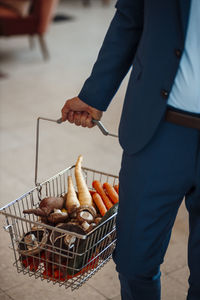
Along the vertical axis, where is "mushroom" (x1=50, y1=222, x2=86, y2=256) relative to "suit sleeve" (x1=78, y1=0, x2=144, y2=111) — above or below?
below

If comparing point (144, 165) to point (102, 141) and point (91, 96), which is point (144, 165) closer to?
point (91, 96)

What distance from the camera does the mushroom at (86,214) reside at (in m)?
1.80

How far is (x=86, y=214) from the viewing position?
1827 mm

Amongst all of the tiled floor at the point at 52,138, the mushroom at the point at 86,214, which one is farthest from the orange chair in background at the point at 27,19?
the mushroom at the point at 86,214

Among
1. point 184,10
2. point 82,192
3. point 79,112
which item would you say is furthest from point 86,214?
point 184,10

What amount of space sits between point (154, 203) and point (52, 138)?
8.24ft

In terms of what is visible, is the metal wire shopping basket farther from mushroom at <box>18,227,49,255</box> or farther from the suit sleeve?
the suit sleeve

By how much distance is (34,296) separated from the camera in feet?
7.20

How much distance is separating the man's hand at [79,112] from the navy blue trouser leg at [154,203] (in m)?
0.23

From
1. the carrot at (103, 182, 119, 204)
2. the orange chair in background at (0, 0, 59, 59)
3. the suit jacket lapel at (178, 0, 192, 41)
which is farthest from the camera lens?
the orange chair in background at (0, 0, 59, 59)

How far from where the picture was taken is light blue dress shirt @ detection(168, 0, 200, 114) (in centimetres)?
138

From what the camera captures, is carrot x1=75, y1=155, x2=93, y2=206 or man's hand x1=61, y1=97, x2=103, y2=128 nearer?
man's hand x1=61, y1=97, x2=103, y2=128

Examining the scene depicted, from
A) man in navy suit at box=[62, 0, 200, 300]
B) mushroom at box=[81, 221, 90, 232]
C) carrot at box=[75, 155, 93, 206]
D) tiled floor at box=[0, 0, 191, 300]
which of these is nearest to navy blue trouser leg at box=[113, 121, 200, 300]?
man in navy suit at box=[62, 0, 200, 300]

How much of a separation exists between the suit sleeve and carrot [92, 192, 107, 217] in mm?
416
